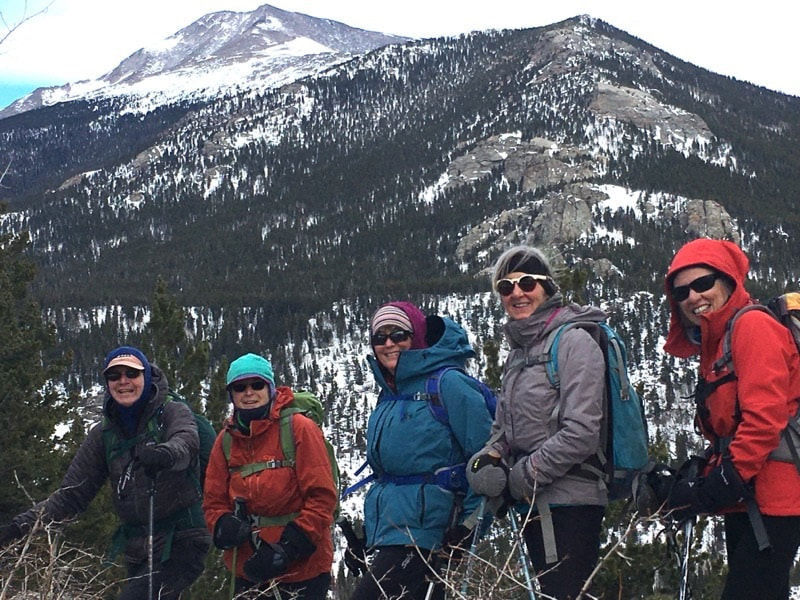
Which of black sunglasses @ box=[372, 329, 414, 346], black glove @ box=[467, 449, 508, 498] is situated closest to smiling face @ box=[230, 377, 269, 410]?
black sunglasses @ box=[372, 329, 414, 346]

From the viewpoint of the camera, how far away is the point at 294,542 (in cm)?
364

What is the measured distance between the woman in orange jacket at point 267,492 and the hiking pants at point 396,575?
354mm

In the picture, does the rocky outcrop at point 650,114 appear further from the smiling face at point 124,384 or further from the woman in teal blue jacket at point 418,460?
the smiling face at point 124,384

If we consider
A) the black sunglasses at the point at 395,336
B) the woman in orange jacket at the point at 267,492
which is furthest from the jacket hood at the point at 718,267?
the woman in orange jacket at the point at 267,492

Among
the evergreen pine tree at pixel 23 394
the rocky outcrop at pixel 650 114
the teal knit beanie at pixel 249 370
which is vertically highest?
the rocky outcrop at pixel 650 114

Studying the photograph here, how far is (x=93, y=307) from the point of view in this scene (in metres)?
127

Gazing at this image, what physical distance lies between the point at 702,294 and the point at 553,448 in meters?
0.88

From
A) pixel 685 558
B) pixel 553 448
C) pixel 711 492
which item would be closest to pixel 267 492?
pixel 553 448

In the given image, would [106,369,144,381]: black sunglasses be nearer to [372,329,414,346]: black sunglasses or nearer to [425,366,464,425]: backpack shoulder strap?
[372,329,414,346]: black sunglasses

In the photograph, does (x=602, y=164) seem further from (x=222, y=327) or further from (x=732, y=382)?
(x=732, y=382)

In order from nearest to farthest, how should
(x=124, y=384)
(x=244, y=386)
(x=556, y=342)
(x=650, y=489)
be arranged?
1. (x=650, y=489)
2. (x=556, y=342)
3. (x=244, y=386)
4. (x=124, y=384)

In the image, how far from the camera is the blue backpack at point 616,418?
10.1ft

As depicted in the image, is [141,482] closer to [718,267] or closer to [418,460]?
[418,460]

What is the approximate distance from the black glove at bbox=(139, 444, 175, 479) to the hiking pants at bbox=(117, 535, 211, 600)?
50cm
